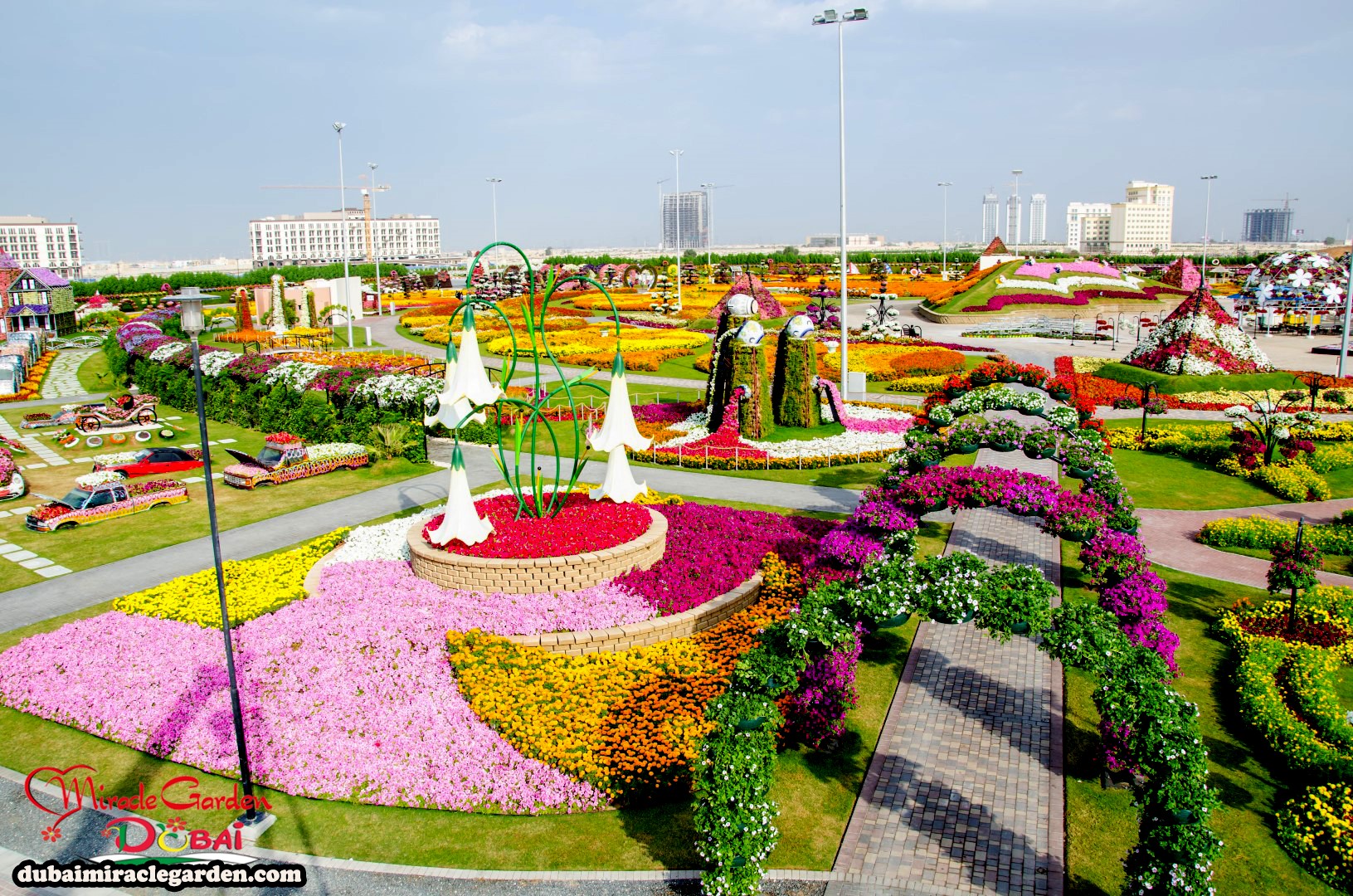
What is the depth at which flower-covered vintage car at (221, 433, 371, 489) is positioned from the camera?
66.3ft

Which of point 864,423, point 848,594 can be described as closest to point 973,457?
point 864,423

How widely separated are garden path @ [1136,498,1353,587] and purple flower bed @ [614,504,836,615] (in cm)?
581

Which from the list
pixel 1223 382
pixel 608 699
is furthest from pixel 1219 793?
pixel 1223 382

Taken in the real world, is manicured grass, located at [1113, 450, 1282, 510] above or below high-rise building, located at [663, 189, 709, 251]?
below

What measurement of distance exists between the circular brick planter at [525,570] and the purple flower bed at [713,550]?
0.37m

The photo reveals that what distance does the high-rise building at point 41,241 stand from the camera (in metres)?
148

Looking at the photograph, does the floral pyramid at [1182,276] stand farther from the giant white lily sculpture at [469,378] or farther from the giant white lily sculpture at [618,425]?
the giant white lily sculpture at [469,378]

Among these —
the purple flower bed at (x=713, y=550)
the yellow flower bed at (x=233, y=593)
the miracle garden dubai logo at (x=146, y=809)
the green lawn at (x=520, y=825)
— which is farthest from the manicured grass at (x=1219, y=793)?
the yellow flower bed at (x=233, y=593)

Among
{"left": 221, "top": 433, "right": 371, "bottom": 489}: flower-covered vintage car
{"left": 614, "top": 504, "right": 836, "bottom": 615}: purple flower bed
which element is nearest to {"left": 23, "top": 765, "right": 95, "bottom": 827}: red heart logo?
{"left": 614, "top": 504, "right": 836, "bottom": 615}: purple flower bed

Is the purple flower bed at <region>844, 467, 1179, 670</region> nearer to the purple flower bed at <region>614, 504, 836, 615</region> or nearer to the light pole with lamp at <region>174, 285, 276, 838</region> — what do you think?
the purple flower bed at <region>614, 504, 836, 615</region>

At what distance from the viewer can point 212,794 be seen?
9.14 meters

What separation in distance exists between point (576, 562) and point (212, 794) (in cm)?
497

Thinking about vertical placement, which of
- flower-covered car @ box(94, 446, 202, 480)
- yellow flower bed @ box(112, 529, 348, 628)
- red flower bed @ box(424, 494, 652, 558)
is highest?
red flower bed @ box(424, 494, 652, 558)

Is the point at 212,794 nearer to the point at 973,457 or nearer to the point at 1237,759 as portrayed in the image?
the point at 1237,759
